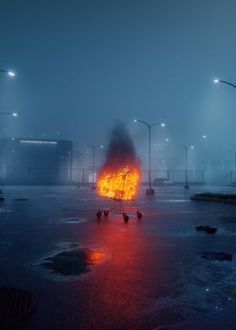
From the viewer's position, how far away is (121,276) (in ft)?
24.6

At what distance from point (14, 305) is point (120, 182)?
12187 millimetres

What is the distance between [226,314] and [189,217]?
13.0m

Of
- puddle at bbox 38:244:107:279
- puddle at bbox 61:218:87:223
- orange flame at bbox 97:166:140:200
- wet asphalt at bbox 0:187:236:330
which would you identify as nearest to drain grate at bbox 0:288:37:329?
wet asphalt at bbox 0:187:236:330

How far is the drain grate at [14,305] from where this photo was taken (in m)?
5.14

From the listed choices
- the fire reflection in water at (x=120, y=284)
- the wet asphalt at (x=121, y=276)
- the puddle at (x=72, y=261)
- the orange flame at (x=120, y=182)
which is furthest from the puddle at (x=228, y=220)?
the puddle at (x=72, y=261)

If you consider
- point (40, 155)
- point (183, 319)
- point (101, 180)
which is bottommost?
point (183, 319)

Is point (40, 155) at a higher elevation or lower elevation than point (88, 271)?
higher

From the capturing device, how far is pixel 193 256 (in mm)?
9414

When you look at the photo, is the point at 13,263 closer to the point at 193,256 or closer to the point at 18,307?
the point at 18,307

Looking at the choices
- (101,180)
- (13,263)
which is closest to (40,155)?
(101,180)

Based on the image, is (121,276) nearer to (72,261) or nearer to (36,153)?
(72,261)

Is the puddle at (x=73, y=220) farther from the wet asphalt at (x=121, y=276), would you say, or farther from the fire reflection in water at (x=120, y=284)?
the fire reflection in water at (x=120, y=284)

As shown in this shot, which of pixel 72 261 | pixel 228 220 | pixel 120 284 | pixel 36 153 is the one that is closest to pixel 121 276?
pixel 120 284

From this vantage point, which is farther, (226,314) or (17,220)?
(17,220)
